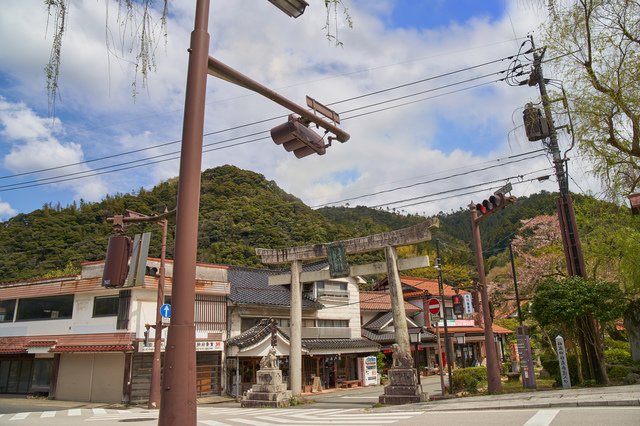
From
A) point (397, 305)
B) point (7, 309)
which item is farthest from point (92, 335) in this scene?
point (397, 305)

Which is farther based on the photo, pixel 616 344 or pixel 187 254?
pixel 616 344

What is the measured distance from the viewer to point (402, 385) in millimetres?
14969

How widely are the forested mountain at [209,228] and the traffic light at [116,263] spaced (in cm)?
2501

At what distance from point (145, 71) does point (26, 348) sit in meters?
25.2

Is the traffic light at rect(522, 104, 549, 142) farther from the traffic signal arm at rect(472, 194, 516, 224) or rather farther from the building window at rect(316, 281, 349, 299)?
the building window at rect(316, 281, 349, 299)

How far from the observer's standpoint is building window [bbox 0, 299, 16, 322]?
2567 centimetres

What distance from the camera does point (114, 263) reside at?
547 cm

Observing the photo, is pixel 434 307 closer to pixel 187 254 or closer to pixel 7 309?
pixel 187 254

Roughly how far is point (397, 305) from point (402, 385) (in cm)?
303

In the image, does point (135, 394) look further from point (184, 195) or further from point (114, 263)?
point (184, 195)

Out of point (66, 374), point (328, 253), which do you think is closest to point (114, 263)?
point (328, 253)

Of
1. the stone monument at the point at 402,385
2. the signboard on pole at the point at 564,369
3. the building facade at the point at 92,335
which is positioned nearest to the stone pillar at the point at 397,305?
the stone monument at the point at 402,385

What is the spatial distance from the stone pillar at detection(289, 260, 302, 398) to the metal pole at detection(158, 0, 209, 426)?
15.7m

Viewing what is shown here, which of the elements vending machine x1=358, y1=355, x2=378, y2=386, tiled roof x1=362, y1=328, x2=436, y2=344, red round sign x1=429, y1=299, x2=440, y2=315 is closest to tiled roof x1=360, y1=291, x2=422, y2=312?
tiled roof x1=362, y1=328, x2=436, y2=344
